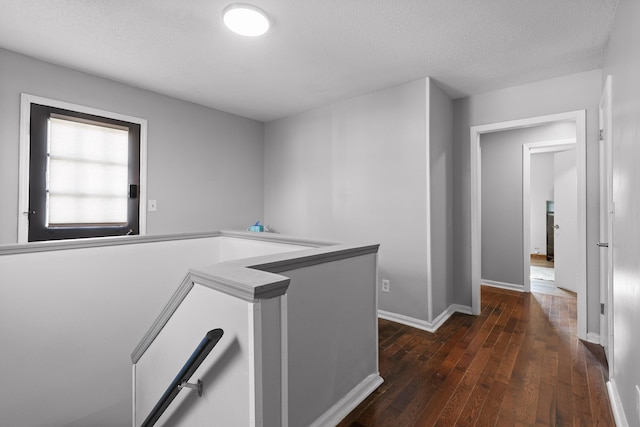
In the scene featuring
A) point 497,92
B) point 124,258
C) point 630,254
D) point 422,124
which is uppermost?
point 497,92

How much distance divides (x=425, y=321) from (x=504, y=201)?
243cm

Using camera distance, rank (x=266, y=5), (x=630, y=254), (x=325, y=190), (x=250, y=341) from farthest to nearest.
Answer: (x=325, y=190), (x=266, y=5), (x=630, y=254), (x=250, y=341)

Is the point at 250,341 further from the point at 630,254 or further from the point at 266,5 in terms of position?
the point at 266,5

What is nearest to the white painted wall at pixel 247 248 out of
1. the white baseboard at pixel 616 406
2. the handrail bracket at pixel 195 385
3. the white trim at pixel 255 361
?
the handrail bracket at pixel 195 385

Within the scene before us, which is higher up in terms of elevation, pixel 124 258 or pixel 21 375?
pixel 124 258

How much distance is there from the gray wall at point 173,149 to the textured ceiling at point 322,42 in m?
0.16

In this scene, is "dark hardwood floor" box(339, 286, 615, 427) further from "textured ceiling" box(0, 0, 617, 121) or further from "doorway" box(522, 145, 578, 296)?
"textured ceiling" box(0, 0, 617, 121)

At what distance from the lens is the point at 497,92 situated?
3.26m

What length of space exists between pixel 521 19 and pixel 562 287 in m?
3.90

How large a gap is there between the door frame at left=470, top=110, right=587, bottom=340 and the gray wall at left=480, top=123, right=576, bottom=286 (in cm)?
121

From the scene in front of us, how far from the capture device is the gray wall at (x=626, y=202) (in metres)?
1.37

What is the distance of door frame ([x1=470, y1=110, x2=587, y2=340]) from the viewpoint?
2730 millimetres

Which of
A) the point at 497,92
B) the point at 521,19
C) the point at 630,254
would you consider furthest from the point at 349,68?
the point at 630,254

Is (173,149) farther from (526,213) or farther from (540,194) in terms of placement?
(540,194)
